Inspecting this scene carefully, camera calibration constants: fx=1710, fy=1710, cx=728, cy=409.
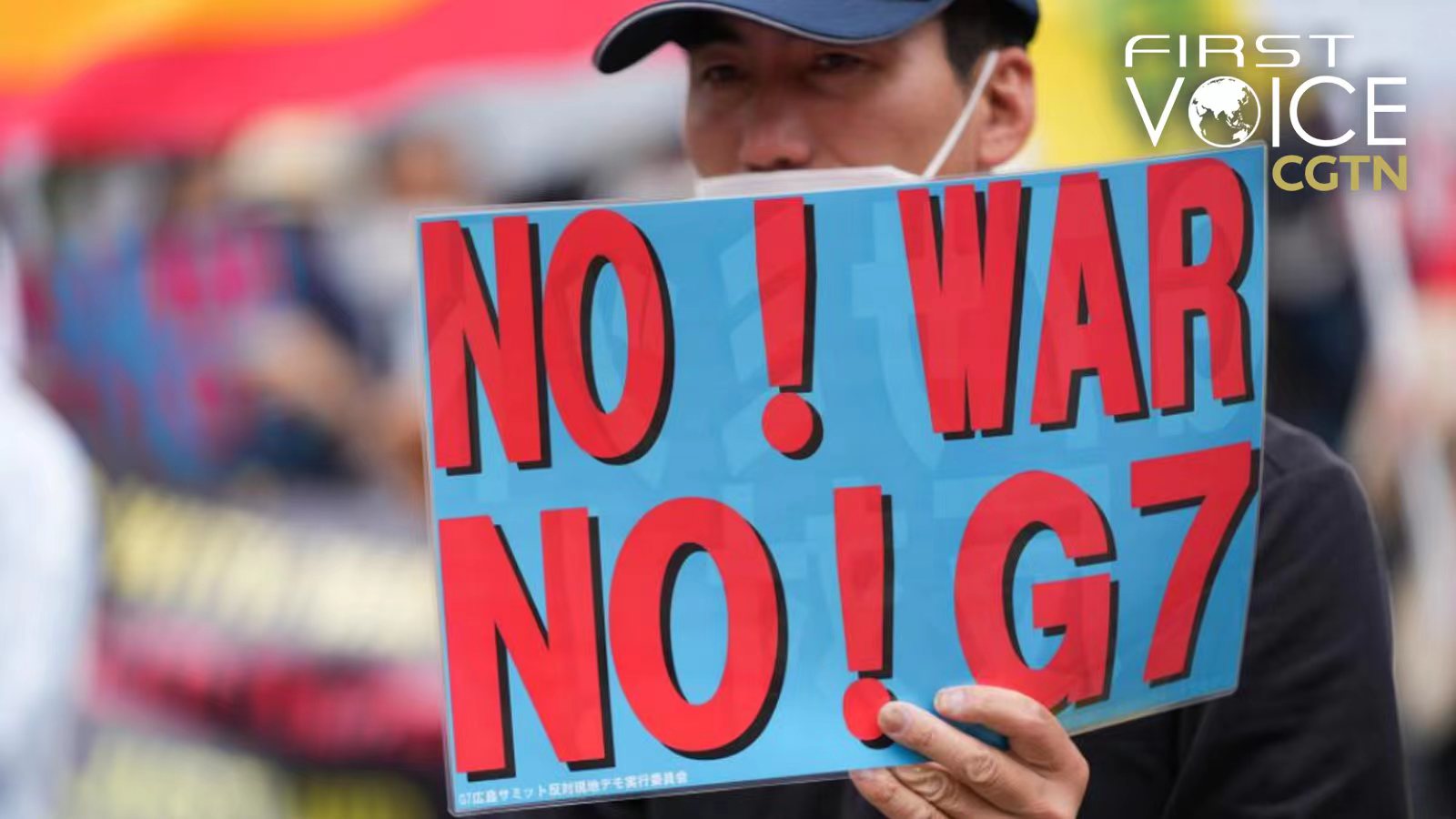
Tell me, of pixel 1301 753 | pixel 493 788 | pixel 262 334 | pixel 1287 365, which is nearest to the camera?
pixel 493 788

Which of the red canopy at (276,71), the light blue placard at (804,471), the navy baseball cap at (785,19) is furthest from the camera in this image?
the red canopy at (276,71)

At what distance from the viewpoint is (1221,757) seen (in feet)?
3.79

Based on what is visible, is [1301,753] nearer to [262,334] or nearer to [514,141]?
[514,141]

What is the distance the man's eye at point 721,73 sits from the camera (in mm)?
1222

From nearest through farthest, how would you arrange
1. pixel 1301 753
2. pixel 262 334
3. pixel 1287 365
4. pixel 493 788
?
pixel 493 788 → pixel 1301 753 → pixel 1287 365 → pixel 262 334

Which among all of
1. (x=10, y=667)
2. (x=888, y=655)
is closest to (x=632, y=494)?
(x=888, y=655)

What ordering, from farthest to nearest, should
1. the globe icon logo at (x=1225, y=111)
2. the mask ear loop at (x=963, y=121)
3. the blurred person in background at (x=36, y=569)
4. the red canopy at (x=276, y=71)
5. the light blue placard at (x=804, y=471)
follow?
the blurred person in background at (x=36, y=569), the red canopy at (x=276, y=71), the globe icon logo at (x=1225, y=111), the mask ear loop at (x=963, y=121), the light blue placard at (x=804, y=471)

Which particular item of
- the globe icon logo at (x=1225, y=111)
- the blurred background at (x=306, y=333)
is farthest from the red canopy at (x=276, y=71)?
the globe icon logo at (x=1225, y=111)

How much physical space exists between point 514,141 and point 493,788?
1.33 m

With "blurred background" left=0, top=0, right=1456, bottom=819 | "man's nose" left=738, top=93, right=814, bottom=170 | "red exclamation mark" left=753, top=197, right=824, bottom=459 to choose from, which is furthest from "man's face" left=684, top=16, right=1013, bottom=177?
"blurred background" left=0, top=0, right=1456, bottom=819

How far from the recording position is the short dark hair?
126cm

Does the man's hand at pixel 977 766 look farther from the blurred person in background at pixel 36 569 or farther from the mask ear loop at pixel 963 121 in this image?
the blurred person in background at pixel 36 569

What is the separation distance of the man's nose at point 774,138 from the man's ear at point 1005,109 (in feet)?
0.56

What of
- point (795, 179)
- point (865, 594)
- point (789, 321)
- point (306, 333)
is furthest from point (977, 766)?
point (306, 333)
